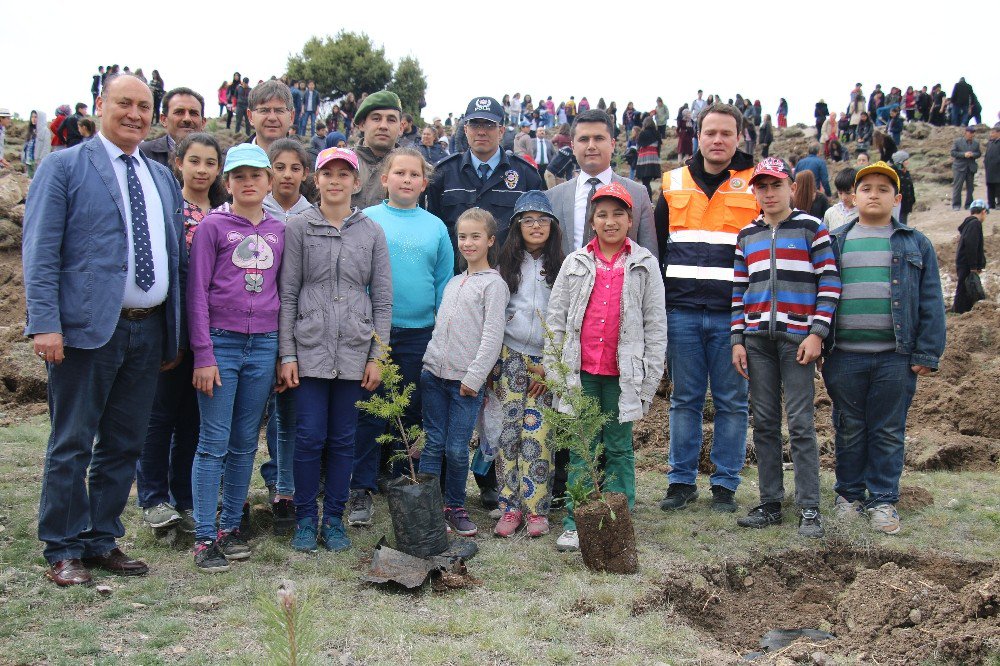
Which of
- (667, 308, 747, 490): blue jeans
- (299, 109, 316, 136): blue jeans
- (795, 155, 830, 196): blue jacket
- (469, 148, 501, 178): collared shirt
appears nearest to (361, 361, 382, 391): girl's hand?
(469, 148, 501, 178): collared shirt

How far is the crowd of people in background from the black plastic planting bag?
17.8 inches

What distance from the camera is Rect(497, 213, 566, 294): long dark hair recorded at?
5547 millimetres

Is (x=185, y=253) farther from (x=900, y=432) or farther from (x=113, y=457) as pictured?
(x=900, y=432)

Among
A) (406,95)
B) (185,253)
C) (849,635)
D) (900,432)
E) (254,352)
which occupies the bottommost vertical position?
(849,635)

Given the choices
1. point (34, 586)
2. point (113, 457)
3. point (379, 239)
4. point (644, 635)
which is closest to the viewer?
point (644, 635)

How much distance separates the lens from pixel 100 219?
4.22 m

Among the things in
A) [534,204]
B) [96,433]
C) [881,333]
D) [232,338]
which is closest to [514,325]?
[534,204]

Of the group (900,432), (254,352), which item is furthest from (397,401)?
(900,432)

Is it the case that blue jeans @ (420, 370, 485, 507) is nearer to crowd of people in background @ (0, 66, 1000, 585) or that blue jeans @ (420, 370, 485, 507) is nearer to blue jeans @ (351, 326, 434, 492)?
crowd of people in background @ (0, 66, 1000, 585)

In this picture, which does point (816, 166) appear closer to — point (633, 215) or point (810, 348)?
point (633, 215)

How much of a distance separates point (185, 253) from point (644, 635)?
3147 mm

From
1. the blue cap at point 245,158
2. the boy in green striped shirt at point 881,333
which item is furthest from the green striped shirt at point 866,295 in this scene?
the blue cap at point 245,158

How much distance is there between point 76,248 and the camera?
4180mm

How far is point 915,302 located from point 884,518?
1401 mm
